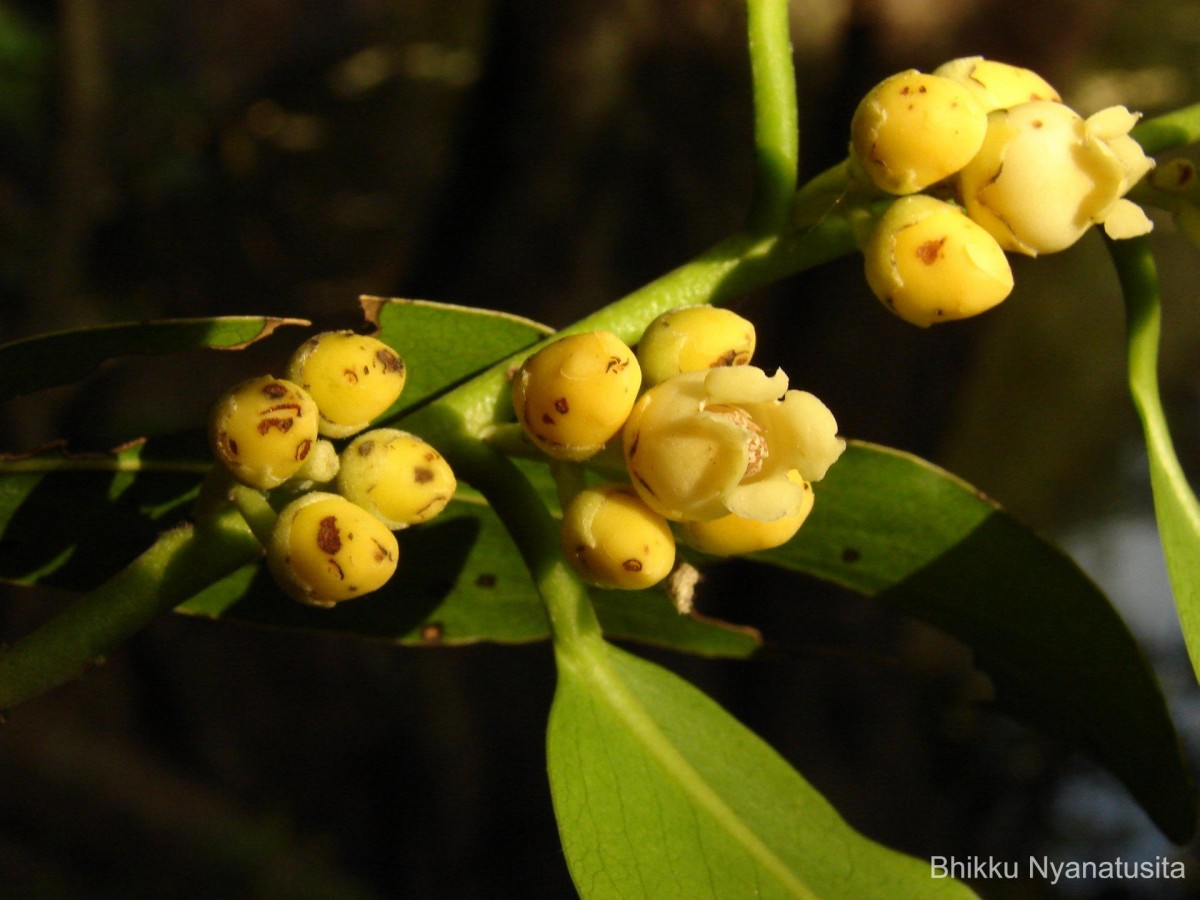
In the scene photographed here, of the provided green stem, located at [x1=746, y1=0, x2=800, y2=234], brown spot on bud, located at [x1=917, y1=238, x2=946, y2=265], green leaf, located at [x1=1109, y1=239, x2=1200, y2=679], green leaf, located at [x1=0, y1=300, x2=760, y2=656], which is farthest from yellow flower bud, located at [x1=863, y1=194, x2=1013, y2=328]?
green leaf, located at [x1=0, y1=300, x2=760, y2=656]

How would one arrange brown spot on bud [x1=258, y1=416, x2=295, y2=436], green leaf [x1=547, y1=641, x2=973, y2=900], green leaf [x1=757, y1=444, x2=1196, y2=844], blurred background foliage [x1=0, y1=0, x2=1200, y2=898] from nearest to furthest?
brown spot on bud [x1=258, y1=416, x2=295, y2=436]
green leaf [x1=547, y1=641, x2=973, y2=900]
green leaf [x1=757, y1=444, x2=1196, y2=844]
blurred background foliage [x1=0, y1=0, x2=1200, y2=898]

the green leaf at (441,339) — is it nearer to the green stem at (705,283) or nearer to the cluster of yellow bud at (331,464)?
the green stem at (705,283)

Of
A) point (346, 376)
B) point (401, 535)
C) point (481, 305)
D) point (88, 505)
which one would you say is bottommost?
point (481, 305)

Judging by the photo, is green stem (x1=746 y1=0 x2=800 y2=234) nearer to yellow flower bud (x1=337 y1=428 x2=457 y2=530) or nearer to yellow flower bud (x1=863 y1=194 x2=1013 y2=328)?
yellow flower bud (x1=863 y1=194 x2=1013 y2=328)

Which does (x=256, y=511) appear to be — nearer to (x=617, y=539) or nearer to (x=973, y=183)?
(x=617, y=539)

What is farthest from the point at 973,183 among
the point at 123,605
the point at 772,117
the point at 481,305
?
the point at 481,305

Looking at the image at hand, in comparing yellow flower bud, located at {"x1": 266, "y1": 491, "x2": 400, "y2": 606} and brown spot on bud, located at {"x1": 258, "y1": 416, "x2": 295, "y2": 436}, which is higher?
brown spot on bud, located at {"x1": 258, "y1": 416, "x2": 295, "y2": 436}
